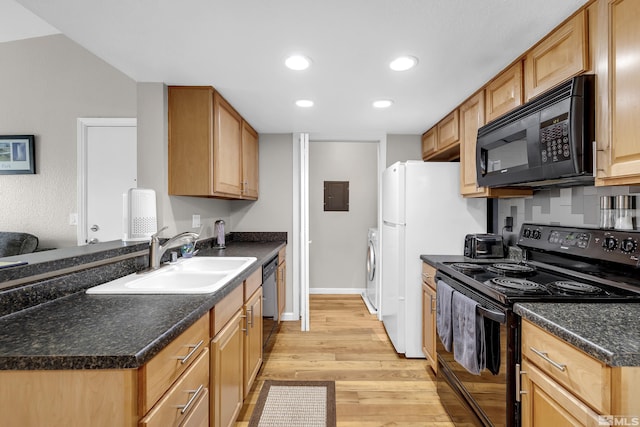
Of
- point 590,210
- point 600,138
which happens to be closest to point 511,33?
point 600,138

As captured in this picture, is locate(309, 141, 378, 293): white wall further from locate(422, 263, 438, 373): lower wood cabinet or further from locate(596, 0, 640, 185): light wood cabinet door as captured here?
locate(596, 0, 640, 185): light wood cabinet door

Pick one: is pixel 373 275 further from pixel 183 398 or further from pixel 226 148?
pixel 183 398

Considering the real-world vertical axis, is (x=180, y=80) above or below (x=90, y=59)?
below

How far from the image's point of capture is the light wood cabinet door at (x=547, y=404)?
85cm

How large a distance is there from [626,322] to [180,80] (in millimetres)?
2462

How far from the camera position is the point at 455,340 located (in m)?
1.63

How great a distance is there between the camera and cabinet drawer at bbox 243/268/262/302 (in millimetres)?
1772

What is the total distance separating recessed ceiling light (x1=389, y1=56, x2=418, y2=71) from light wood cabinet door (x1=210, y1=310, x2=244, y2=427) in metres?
1.68

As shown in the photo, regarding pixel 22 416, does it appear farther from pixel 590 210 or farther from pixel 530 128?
pixel 590 210

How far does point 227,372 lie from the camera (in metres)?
1.44

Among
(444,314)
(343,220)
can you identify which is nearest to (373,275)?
(343,220)

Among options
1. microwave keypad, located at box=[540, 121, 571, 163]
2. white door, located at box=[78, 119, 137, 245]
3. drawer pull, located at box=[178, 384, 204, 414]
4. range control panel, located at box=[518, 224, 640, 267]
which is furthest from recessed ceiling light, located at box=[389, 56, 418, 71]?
white door, located at box=[78, 119, 137, 245]

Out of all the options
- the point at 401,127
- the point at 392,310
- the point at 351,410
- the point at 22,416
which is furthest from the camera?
the point at 401,127

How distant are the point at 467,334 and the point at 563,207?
1002mm
